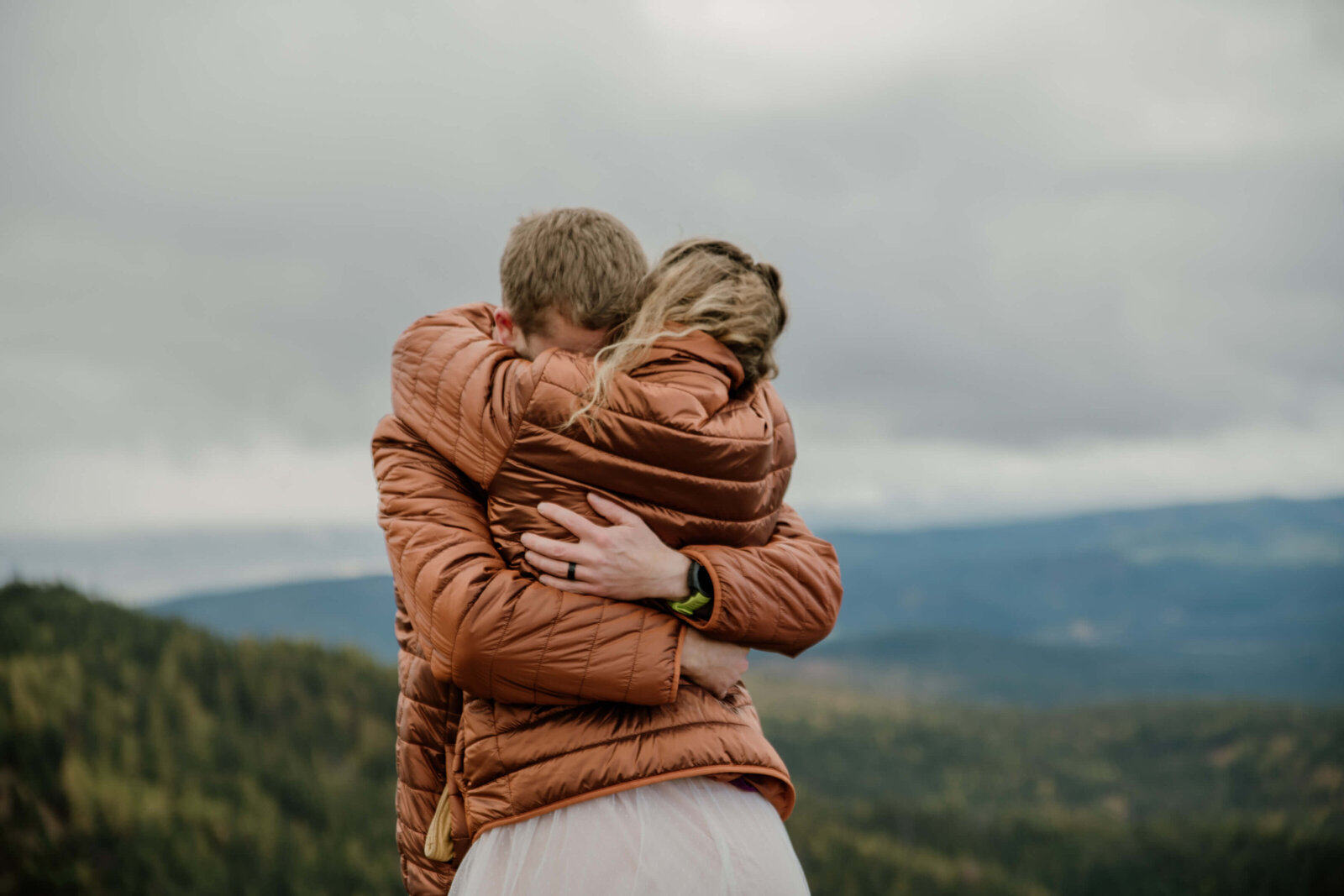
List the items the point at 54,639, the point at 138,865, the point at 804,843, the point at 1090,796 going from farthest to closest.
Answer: the point at 1090,796, the point at 804,843, the point at 54,639, the point at 138,865

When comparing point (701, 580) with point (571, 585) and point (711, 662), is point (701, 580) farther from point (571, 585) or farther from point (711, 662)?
point (571, 585)

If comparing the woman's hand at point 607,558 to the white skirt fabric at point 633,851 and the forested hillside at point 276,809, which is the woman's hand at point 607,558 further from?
the forested hillside at point 276,809

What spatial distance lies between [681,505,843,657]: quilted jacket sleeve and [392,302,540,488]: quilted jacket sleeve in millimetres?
512

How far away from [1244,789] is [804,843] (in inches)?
551

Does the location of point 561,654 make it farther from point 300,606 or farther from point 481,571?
point 300,606

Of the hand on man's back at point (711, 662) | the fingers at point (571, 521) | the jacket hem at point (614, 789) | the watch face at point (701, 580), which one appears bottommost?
the jacket hem at point (614, 789)

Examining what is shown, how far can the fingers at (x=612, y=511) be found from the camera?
2100mm

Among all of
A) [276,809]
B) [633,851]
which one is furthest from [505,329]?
[276,809]

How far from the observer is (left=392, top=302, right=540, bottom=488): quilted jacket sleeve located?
208 cm

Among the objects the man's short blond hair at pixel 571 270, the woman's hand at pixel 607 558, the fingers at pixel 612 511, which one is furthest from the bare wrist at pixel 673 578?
the man's short blond hair at pixel 571 270

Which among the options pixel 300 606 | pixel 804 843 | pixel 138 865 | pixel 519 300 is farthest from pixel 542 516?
pixel 300 606

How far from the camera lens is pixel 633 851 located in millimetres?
2049

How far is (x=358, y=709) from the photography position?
9.02m

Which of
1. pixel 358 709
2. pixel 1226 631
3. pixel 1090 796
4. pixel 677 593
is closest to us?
pixel 677 593
